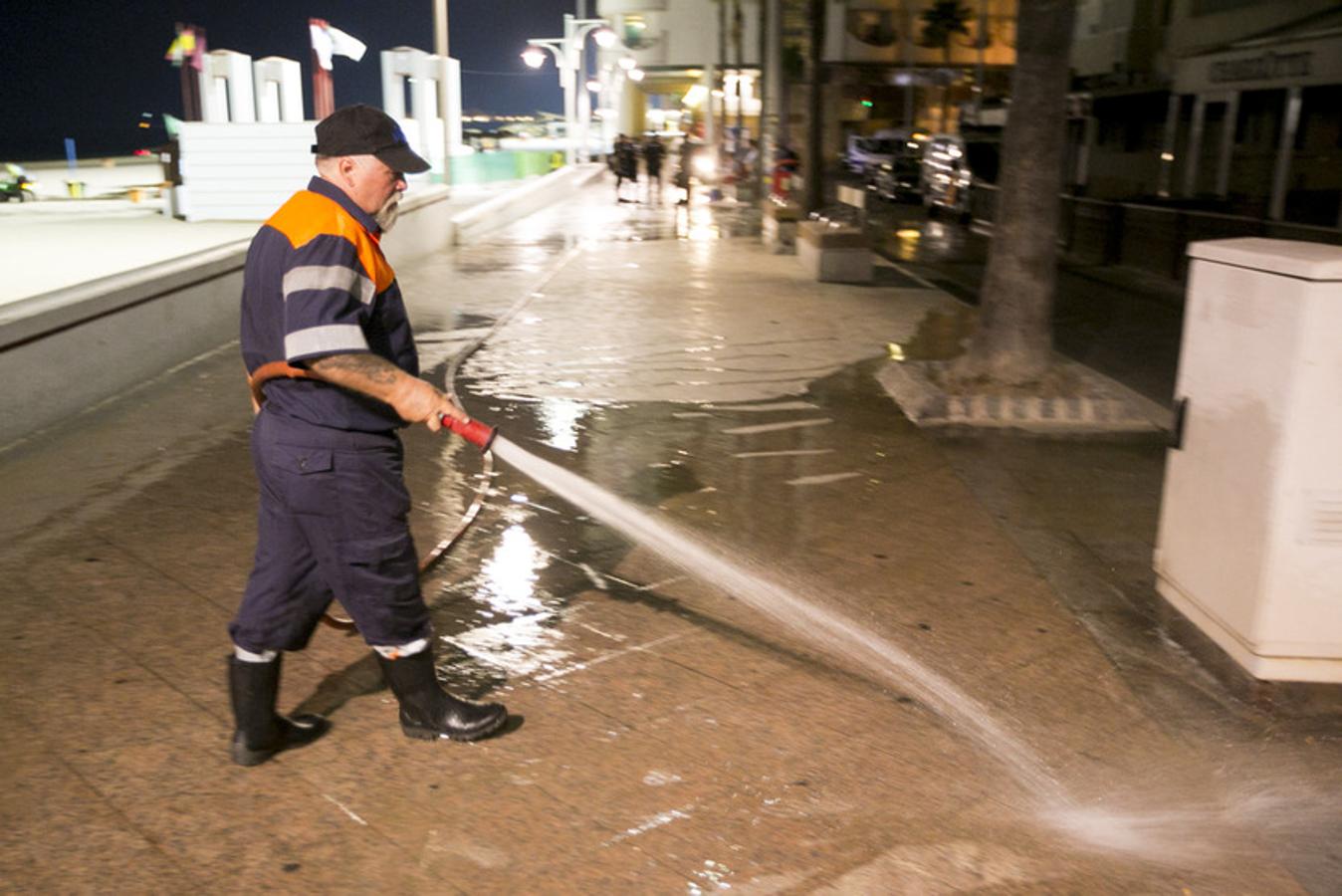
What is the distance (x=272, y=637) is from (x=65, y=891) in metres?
0.85

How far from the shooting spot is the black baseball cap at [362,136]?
3459mm

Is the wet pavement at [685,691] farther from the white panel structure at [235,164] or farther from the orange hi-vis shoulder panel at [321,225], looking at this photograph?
the white panel structure at [235,164]

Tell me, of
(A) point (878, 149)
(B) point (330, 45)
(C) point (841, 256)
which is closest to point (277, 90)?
(B) point (330, 45)

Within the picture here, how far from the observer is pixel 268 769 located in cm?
371

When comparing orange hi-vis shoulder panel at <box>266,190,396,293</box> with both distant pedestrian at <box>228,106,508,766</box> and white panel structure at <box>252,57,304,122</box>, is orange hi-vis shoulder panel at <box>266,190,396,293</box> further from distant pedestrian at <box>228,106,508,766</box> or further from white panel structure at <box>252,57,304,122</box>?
white panel structure at <box>252,57,304,122</box>

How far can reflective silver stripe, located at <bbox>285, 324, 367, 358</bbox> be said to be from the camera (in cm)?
327

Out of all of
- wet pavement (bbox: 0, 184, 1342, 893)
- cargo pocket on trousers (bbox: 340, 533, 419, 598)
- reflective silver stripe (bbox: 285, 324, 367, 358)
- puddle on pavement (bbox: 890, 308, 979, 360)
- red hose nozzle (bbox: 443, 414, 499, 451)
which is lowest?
wet pavement (bbox: 0, 184, 1342, 893)

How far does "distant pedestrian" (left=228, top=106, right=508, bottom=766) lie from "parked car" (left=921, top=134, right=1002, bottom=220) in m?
25.2

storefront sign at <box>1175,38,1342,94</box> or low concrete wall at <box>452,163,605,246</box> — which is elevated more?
storefront sign at <box>1175,38,1342,94</box>

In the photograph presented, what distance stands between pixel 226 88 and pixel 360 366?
25.0 m

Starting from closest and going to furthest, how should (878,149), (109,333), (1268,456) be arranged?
(1268,456)
(109,333)
(878,149)

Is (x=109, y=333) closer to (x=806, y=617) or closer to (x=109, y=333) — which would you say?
(x=109, y=333)

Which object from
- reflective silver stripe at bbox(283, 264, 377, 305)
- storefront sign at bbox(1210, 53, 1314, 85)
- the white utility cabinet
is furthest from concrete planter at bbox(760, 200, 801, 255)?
reflective silver stripe at bbox(283, 264, 377, 305)

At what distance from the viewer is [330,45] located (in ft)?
89.9
